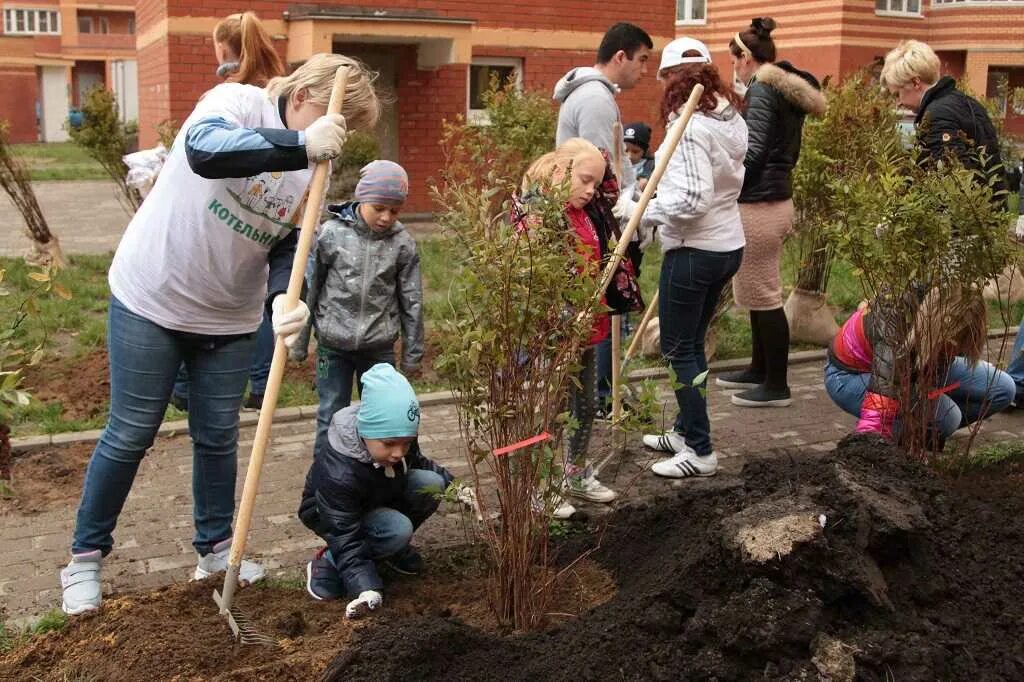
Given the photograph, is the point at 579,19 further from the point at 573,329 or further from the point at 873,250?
the point at 573,329

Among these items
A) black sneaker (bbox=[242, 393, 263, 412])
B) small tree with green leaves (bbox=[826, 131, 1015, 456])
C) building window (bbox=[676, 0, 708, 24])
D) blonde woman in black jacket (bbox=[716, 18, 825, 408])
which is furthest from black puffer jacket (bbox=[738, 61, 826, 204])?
building window (bbox=[676, 0, 708, 24])

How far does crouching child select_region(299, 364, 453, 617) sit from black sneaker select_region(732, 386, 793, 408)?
3.13 metres

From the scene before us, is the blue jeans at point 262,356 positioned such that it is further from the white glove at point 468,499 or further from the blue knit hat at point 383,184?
the white glove at point 468,499

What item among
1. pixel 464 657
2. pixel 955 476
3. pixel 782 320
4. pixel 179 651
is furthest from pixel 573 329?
pixel 782 320

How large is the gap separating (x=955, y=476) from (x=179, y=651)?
3481mm

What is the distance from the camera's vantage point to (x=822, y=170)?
7961 mm

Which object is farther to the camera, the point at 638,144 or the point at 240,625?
the point at 638,144

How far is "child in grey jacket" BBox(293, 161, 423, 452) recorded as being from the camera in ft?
16.0

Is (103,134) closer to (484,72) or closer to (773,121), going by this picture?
(484,72)

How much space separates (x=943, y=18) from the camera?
103 feet

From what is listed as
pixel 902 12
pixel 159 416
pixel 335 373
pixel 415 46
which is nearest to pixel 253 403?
pixel 335 373

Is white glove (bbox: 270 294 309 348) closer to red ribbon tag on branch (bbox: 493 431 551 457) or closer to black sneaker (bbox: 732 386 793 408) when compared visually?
red ribbon tag on branch (bbox: 493 431 551 457)

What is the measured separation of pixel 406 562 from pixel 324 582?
13.7 inches

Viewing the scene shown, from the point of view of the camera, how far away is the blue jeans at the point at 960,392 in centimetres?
511
